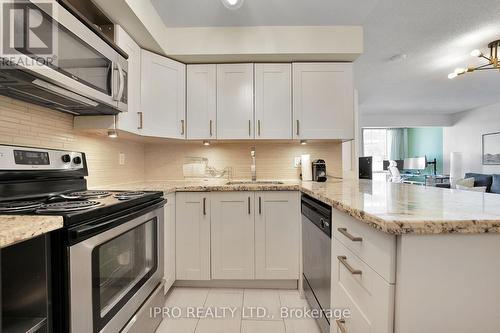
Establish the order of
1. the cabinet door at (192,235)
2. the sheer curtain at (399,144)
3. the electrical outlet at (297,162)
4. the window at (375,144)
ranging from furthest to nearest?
1. the window at (375,144)
2. the sheer curtain at (399,144)
3. the electrical outlet at (297,162)
4. the cabinet door at (192,235)

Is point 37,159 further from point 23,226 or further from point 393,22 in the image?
point 393,22

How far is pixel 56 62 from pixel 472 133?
8320mm

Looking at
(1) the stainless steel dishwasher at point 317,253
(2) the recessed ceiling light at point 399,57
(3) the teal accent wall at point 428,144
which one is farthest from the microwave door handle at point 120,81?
(3) the teal accent wall at point 428,144

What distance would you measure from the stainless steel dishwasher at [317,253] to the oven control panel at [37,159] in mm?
1577

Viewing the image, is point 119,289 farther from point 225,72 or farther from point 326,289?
point 225,72

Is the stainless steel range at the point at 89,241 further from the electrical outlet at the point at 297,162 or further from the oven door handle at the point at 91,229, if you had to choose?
the electrical outlet at the point at 297,162

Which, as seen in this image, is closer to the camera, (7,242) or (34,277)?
(7,242)

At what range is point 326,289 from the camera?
4.50 ft

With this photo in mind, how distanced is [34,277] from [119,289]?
487 millimetres

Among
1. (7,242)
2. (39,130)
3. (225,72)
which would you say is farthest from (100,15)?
(7,242)

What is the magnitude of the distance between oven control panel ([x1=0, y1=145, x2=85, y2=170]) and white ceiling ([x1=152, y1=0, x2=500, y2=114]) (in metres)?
1.35

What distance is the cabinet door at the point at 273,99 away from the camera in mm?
2385

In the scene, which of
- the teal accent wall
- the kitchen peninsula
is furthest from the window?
the kitchen peninsula

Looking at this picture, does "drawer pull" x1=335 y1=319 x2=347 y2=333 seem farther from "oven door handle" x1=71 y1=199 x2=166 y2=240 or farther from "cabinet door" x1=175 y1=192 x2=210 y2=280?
"cabinet door" x1=175 y1=192 x2=210 y2=280
